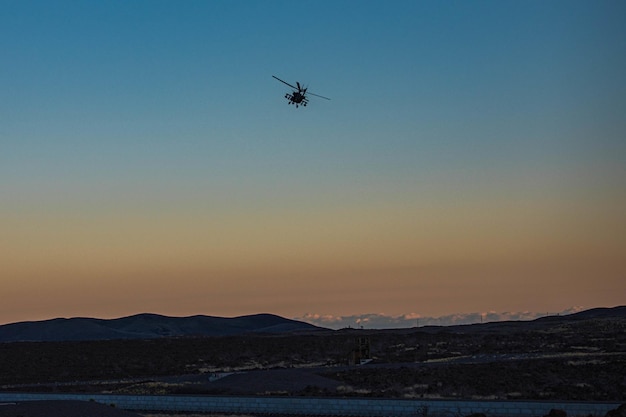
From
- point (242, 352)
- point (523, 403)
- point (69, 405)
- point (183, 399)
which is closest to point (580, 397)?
point (523, 403)

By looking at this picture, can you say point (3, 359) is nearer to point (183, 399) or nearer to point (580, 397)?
point (183, 399)

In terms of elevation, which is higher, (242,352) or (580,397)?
(242,352)

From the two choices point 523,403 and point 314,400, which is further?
point 314,400

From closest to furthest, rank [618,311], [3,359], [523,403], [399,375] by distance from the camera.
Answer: [523,403] < [399,375] < [3,359] < [618,311]

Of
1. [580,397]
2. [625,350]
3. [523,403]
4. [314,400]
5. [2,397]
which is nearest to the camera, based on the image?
[523,403]

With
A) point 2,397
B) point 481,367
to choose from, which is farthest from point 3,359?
point 481,367

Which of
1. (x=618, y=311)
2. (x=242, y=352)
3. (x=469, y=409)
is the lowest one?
(x=469, y=409)

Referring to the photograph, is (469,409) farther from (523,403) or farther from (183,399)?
(183,399)
